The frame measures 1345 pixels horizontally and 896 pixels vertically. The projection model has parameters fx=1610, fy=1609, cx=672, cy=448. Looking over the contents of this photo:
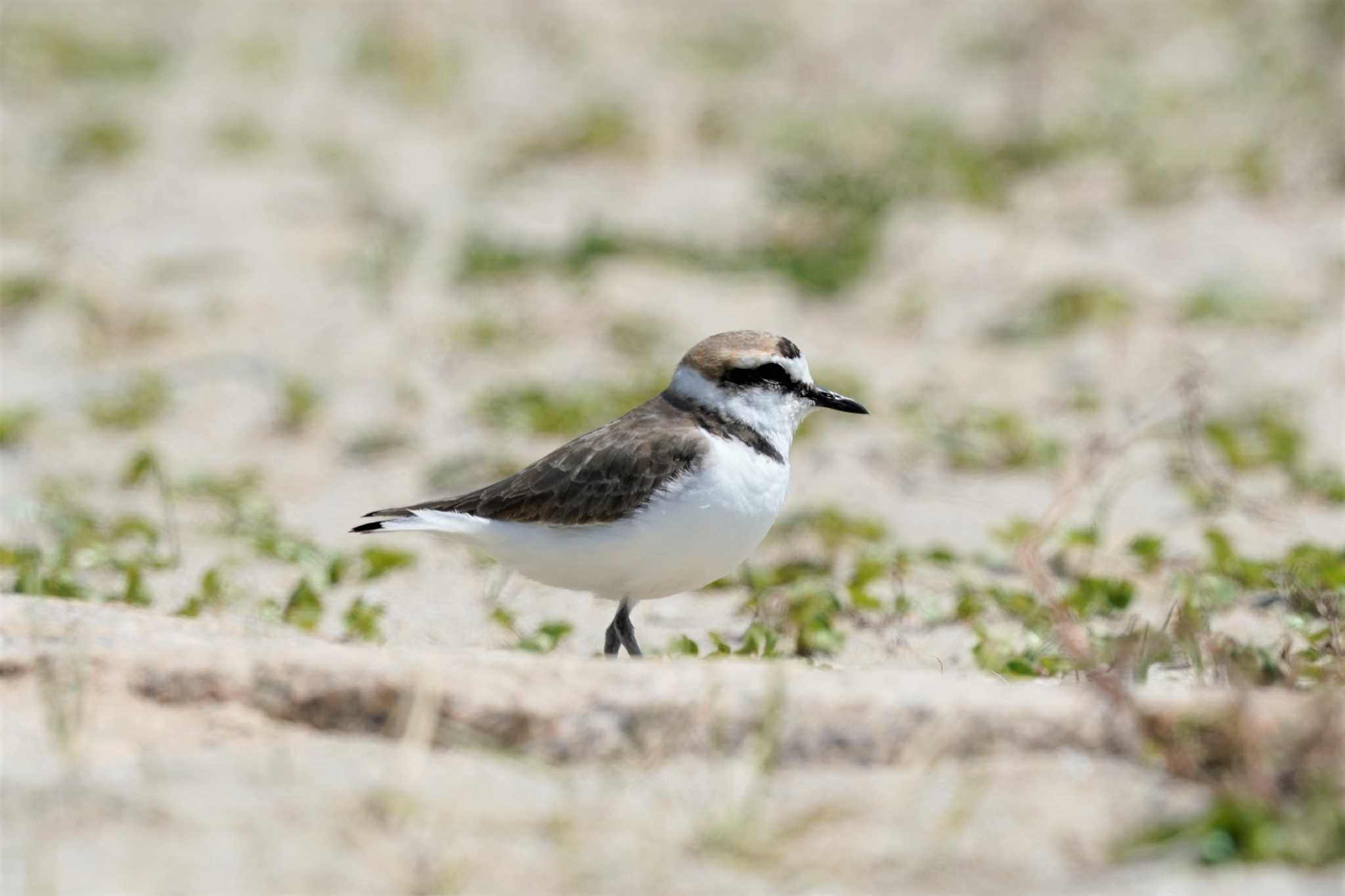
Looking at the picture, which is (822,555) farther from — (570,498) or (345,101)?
(345,101)

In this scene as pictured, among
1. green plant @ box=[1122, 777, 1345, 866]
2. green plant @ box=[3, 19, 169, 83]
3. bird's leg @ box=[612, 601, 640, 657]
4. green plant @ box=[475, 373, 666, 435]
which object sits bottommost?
green plant @ box=[1122, 777, 1345, 866]

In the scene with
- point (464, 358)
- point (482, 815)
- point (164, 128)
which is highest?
point (164, 128)

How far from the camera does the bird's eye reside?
446 cm

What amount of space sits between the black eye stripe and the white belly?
257 mm

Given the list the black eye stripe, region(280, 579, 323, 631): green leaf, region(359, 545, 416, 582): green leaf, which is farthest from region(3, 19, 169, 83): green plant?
the black eye stripe

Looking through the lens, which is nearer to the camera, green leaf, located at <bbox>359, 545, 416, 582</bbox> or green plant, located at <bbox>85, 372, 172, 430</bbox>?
green leaf, located at <bbox>359, 545, 416, 582</bbox>

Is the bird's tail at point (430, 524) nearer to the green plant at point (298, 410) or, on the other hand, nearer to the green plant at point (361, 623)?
the green plant at point (361, 623)

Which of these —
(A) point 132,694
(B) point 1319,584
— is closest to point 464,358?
(B) point 1319,584

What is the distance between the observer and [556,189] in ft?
36.7

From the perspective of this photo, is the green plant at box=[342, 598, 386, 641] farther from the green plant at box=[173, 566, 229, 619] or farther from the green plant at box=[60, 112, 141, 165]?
the green plant at box=[60, 112, 141, 165]

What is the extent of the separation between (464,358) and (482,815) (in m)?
5.86

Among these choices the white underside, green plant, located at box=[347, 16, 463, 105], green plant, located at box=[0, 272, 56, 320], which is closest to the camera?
the white underside

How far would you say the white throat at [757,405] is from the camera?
4434 mm

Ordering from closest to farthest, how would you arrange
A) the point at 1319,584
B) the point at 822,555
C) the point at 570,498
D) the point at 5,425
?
the point at 570,498, the point at 1319,584, the point at 822,555, the point at 5,425
